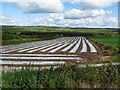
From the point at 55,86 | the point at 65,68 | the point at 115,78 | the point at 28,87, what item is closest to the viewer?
the point at 28,87

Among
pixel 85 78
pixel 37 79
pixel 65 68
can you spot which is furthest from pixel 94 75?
pixel 37 79

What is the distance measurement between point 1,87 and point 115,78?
3.12 meters

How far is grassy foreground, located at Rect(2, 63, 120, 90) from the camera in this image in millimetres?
8469

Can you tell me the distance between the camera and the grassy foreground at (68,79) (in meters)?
8.47

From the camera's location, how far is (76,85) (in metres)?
8.76

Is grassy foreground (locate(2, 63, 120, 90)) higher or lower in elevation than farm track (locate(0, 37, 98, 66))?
higher

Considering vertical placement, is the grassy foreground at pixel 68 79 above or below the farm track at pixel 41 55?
above

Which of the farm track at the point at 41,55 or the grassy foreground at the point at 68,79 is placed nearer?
the grassy foreground at the point at 68,79

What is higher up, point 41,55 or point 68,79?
point 68,79

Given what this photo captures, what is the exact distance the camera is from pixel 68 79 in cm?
888

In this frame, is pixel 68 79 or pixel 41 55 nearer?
pixel 68 79

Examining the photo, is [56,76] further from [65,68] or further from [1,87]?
[1,87]

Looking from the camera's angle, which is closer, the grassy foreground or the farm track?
the grassy foreground

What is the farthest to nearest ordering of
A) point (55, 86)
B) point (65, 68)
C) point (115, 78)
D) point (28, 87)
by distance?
point (65, 68), point (115, 78), point (55, 86), point (28, 87)
